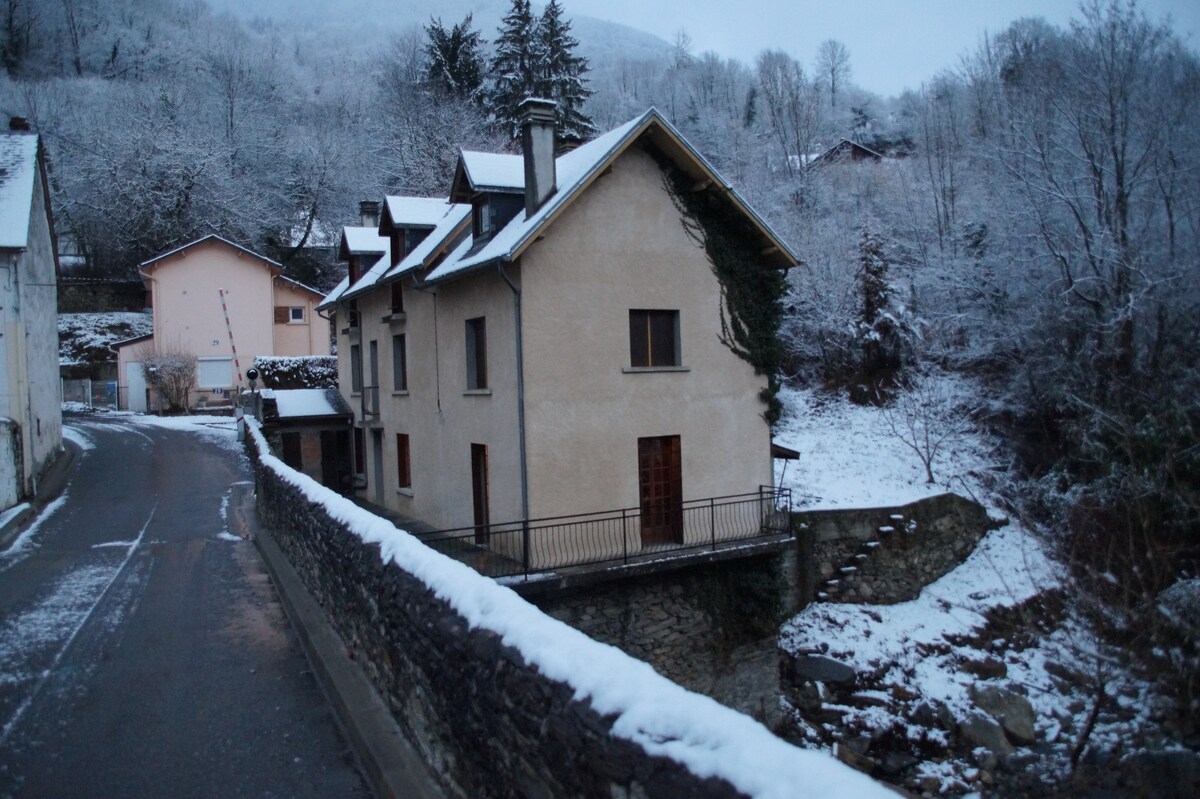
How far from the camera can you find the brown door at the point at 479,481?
17.0 meters

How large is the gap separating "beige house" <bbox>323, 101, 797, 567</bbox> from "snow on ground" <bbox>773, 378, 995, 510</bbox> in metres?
4.88

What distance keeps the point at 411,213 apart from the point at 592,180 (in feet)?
27.8

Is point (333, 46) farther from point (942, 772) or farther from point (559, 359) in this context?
point (942, 772)

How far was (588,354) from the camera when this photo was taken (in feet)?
51.1

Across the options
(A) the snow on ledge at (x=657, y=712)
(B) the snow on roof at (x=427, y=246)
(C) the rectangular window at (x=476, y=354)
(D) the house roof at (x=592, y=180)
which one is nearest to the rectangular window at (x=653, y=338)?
(D) the house roof at (x=592, y=180)

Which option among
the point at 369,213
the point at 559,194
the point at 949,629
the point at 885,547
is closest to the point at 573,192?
the point at 559,194

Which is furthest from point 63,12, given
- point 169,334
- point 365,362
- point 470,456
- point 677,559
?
point 677,559

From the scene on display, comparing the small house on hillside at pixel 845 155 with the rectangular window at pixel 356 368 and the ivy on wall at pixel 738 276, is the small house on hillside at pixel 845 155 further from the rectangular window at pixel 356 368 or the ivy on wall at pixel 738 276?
the ivy on wall at pixel 738 276

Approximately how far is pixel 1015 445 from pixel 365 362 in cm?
1948

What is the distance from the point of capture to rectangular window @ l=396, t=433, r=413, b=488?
22281mm

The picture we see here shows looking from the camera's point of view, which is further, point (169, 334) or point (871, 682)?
point (169, 334)

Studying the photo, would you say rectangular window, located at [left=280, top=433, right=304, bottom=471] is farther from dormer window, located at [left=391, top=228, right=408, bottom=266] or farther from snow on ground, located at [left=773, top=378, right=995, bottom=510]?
snow on ground, located at [left=773, top=378, right=995, bottom=510]

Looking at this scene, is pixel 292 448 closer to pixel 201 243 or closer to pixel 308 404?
pixel 308 404

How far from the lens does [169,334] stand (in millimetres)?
39625
